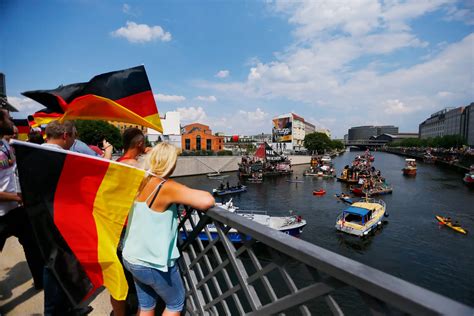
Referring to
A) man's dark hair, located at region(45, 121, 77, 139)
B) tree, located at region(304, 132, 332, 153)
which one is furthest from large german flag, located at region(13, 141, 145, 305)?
tree, located at region(304, 132, 332, 153)

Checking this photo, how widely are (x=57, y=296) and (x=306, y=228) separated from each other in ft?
71.2

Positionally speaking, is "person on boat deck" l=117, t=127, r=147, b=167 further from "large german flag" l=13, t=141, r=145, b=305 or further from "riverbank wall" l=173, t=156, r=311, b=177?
"riverbank wall" l=173, t=156, r=311, b=177

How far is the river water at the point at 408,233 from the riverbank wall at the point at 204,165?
12907 mm

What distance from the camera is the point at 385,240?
66.9 feet

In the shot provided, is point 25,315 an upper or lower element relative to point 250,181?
upper

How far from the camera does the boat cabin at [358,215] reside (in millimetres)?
21625

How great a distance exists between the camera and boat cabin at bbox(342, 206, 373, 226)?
21.6 meters

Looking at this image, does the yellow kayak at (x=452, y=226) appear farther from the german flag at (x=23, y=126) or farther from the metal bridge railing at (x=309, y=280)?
the german flag at (x=23, y=126)

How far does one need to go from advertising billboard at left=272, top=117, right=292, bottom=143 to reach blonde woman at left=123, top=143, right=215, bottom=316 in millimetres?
106332

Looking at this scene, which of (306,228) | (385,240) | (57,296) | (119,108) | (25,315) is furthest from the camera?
(306,228)

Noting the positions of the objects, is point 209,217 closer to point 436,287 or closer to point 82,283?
point 82,283

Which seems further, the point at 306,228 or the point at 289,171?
the point at 289,171

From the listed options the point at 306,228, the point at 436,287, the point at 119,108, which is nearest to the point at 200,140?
the point at 306,228

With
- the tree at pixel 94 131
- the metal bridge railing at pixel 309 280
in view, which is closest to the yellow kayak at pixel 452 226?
the metal bridge railing at pixel 309 280
